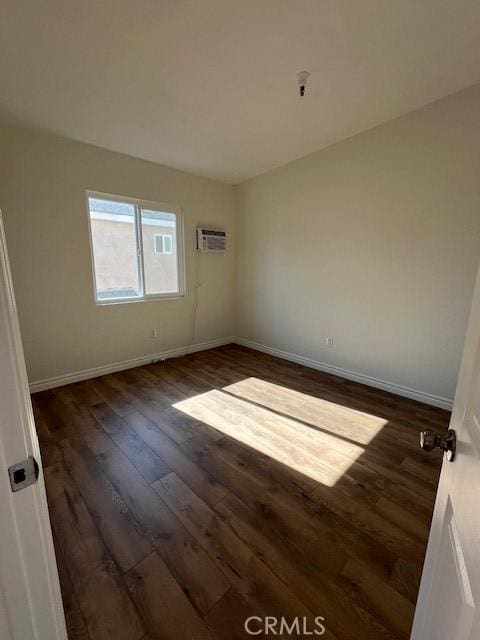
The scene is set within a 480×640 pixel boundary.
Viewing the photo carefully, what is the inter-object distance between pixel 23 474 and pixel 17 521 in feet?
0.30

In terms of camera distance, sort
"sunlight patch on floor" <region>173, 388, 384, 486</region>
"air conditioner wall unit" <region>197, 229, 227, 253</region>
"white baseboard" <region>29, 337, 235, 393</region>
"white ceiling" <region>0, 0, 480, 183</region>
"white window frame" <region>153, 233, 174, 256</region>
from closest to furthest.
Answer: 1. "white ceiling" <region>0, 0, 480, 183</region>
2. "sunlight patch on floor" <region>173, 388, 384, 486</region>
3. "white baseboard" <region>29, 337, 235, 393</region>
4. "white window frame" <region>153, 233, 174, 256</region>
5. "air conditioner wall unit" <region>197, 229, 227, 253</region>

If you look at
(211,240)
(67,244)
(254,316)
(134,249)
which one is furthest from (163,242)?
(254,316)

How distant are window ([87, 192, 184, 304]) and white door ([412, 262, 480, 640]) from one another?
347 cm

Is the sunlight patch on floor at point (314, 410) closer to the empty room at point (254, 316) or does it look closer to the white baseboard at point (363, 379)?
the empty room at point (254, 316)

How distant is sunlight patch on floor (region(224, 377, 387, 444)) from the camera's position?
2.29 meters

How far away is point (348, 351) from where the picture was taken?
3289mm

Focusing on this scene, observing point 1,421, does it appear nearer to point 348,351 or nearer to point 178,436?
point 178,436

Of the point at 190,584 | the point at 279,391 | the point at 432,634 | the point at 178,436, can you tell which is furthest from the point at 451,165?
the point at 190,584

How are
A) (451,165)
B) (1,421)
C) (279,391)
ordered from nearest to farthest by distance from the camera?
(1,421) < (451,165) < (279,391)

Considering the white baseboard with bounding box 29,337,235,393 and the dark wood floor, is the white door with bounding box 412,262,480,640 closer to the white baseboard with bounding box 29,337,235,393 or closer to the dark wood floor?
the dark wood floor

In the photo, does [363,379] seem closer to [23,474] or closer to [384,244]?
[384,244]

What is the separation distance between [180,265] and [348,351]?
2578 millimetres

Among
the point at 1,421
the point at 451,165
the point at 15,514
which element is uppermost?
the point at 451,165

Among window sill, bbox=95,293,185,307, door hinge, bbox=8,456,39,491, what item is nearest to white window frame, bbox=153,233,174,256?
window sill, bbox=95,293,185,307
